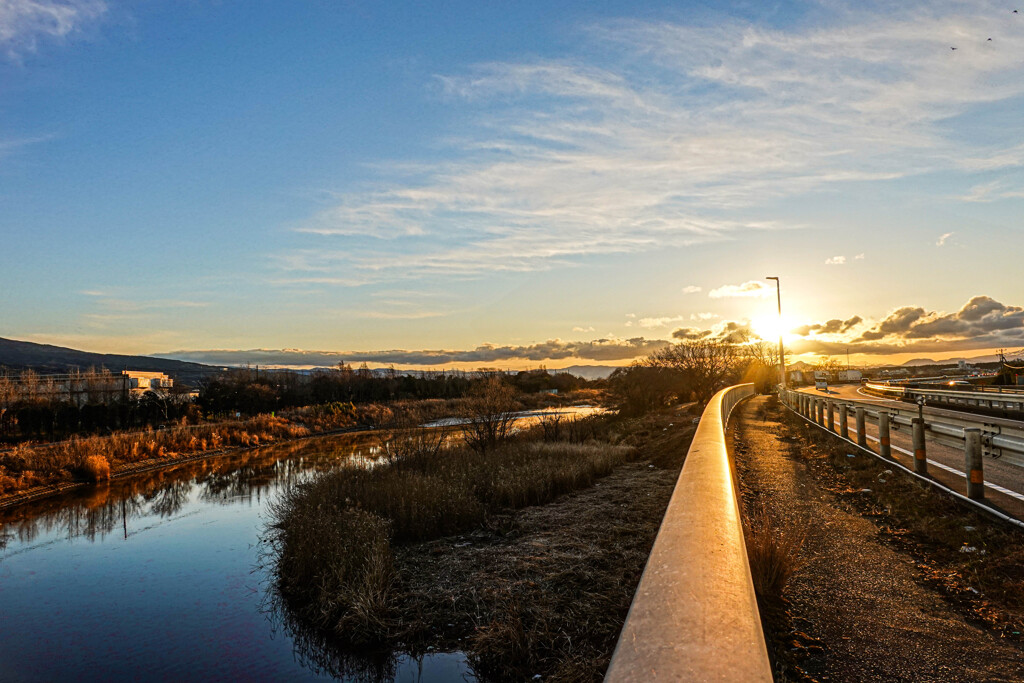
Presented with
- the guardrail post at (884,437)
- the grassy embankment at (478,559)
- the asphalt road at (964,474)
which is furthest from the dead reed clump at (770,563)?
the guardrail post at (884,437)

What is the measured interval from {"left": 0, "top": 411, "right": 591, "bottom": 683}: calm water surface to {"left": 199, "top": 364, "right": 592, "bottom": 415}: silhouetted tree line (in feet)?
39.4

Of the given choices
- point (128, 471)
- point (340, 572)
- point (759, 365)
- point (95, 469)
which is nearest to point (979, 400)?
point (340, 572)

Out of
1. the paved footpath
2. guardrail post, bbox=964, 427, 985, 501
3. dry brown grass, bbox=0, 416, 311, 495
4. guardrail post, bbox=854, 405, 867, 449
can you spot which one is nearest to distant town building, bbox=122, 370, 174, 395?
dry brown grass, bbox=0, 416, 311, 495

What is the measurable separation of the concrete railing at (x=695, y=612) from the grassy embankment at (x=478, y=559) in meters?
1.61

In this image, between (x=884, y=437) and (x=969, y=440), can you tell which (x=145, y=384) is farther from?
(x=969, y=440)

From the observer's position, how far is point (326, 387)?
72.0 m

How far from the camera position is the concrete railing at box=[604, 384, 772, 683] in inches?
91.2

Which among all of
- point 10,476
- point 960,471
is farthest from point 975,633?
point 10,476

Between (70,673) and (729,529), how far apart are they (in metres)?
8.20

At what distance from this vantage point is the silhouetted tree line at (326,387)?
167 ft

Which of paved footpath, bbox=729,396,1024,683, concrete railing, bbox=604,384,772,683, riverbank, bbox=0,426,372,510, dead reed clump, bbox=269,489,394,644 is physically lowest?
riverbank, bbox=0,426,372,510

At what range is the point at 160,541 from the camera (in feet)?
47.7

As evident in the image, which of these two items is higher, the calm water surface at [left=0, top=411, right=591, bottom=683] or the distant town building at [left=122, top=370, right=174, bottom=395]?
the distant town building at [left=122, top=370, right=174, bottom=395]

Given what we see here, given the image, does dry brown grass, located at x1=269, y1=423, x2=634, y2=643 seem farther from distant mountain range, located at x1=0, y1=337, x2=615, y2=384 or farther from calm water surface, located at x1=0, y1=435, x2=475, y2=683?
distant mountain range, located at x1=0, y1=337, x2=615, y2=384
